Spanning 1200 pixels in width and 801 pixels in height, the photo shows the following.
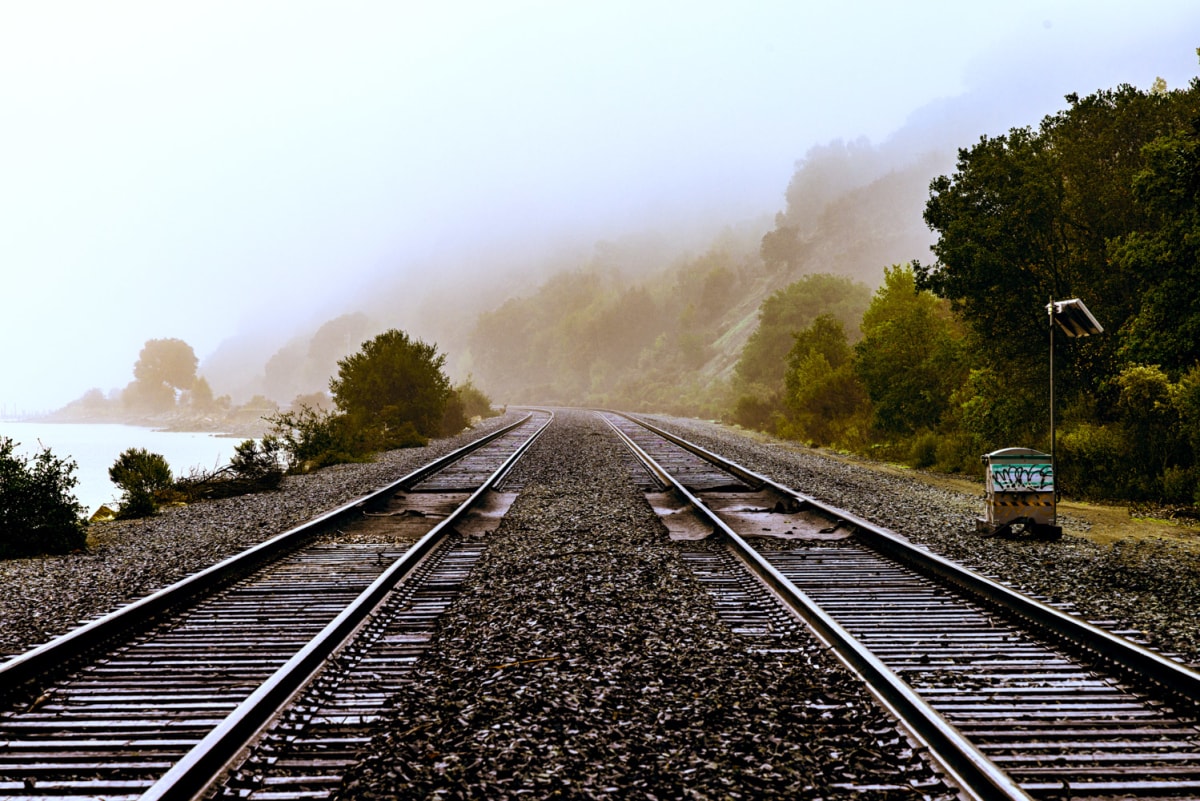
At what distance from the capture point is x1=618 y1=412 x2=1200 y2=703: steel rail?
4098 mm

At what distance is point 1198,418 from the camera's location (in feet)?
35.9

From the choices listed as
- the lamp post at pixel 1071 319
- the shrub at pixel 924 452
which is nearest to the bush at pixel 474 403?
the shrub at pixel 924 452

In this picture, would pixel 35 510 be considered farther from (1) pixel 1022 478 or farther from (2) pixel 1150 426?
(2) pixel 1150 426

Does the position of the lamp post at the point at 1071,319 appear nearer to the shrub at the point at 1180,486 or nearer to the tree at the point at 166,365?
the shrub at the point at 1180,486

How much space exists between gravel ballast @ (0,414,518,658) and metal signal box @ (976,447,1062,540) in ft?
27.5

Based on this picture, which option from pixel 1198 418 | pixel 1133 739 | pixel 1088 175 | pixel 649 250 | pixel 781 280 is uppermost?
pixel 649 250

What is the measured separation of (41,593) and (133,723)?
365 centimetres

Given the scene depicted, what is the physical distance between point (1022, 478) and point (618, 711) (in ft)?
23.2

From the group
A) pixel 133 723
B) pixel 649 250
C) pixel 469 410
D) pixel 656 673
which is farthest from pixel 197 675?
pixel 649 250

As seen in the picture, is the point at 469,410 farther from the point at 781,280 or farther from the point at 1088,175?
the point at 781,280

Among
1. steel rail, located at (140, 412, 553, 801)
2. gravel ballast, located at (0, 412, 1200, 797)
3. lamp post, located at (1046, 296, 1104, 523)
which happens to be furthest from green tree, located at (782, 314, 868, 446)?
steel rail, located at (140, 412, 553, 801)

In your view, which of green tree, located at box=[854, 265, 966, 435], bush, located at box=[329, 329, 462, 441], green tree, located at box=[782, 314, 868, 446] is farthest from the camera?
bush, located at box=[329, 329, 462, 441]

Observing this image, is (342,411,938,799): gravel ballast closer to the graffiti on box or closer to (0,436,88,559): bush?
the graffiti on box

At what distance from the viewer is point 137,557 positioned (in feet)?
26.1
